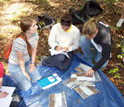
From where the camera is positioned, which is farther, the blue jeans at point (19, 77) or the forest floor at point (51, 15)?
the forest floor at point (51, 15)

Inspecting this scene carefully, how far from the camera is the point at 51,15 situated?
450 cm

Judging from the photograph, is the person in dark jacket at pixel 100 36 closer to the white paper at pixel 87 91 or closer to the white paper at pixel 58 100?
the white paper at pixel 87 91

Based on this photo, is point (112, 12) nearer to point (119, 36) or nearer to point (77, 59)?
point (119, 36)

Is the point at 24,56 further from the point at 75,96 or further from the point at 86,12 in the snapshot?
the point at 86,12

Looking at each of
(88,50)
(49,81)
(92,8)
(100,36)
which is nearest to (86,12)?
(92,8)

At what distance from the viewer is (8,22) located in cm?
424

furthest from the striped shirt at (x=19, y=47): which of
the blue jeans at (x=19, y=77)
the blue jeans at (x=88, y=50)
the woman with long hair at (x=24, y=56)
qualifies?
the blue jeans at (x=88, y=50)

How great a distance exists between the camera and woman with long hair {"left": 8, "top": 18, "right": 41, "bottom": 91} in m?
2.14

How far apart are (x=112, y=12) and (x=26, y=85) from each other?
12.5 feet

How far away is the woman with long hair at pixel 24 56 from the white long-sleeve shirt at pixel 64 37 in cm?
52

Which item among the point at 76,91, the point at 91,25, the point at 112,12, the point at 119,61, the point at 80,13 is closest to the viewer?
the point at 91,25

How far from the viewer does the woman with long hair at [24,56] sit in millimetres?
Answer: 2139

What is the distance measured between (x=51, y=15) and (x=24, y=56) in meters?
2.44

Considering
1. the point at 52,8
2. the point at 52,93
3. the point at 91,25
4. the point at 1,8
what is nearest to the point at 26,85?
the point at 52,93
